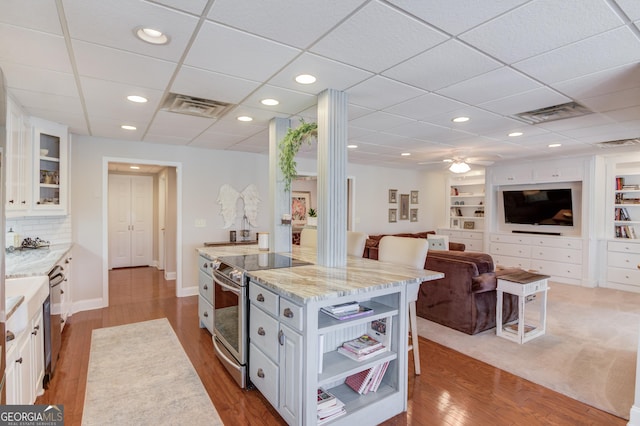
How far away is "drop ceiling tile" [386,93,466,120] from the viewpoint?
Answer: 9.65 ft

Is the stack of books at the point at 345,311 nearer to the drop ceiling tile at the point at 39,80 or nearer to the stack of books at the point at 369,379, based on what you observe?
the stack of books at the point at 369,379

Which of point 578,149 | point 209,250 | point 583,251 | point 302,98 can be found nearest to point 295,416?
point 209,250

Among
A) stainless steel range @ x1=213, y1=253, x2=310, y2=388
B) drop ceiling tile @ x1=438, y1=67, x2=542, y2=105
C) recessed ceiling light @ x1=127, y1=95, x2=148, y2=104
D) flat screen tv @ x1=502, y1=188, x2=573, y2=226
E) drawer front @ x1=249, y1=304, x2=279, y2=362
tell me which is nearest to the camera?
drawer front @ x1=249, y1=304, x2=279, y2=362

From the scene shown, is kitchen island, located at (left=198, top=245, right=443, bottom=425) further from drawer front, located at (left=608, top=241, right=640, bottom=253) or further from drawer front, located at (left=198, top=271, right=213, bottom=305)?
drawer front, located at (left=608, top=241, right=640, bottom=253)

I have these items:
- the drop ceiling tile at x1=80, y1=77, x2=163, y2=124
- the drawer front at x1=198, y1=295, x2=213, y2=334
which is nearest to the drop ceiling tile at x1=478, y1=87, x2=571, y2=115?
the drop ceiling tile at x1=80, y1=77, x2=163, y2=124

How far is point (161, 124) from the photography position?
12.6 feet

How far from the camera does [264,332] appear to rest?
7.40 ft

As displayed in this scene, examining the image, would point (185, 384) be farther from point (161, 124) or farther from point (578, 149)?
point (578, 149)

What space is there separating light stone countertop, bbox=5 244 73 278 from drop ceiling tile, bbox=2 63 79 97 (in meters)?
1.48

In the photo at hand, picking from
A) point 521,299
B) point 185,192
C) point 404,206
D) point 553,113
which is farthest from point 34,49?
point 404,206

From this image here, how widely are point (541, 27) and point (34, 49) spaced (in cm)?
301

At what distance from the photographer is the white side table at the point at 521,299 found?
3.42 meters

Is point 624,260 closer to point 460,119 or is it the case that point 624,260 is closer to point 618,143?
point 618,143

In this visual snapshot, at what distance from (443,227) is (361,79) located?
288 inches
